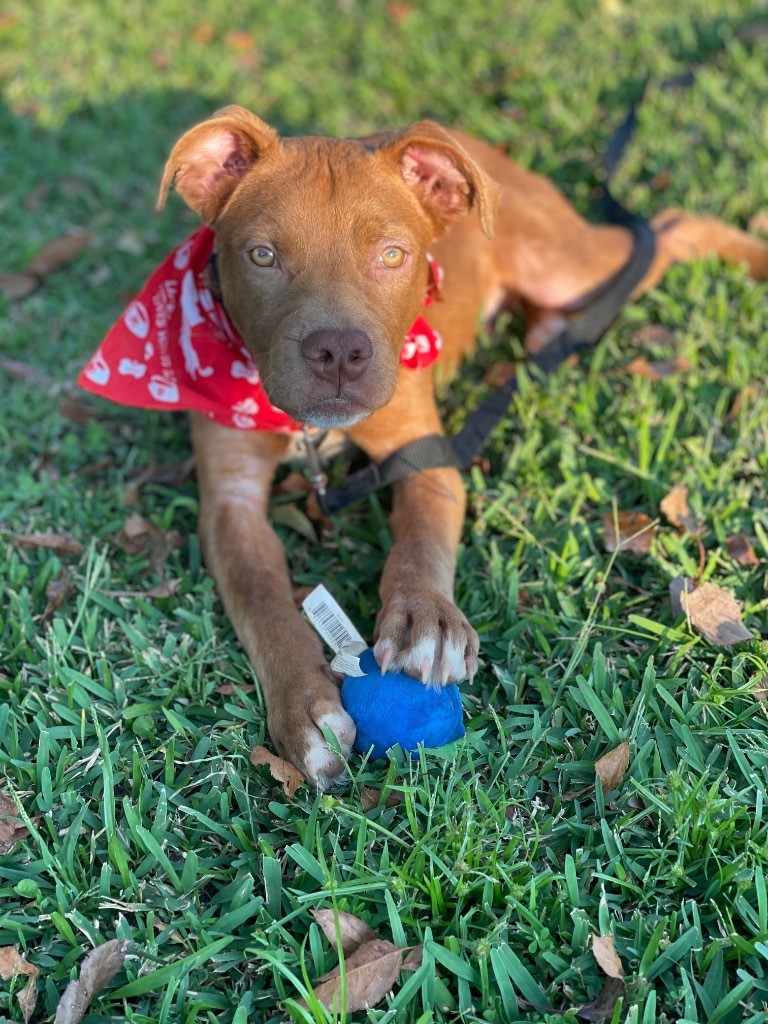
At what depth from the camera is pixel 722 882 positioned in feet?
8.51

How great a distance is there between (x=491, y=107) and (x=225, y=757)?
552 cm

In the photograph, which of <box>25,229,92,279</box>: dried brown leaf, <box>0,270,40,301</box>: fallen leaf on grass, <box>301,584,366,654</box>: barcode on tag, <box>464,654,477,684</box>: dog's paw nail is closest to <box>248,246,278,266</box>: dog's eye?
<box>301,584,366,654</box>: barcode on tag

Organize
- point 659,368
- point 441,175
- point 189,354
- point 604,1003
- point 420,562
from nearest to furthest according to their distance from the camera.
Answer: point 604,1003 → point 420,562 → point 441,175 → point 189,354 → point 659,368

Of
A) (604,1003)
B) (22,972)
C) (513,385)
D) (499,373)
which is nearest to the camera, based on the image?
(604,1003)

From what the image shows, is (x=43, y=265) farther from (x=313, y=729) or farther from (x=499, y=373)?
(x=313, y=729)

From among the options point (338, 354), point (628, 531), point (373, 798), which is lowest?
point (373, 798)

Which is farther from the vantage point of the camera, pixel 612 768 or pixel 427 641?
pixel 427 641

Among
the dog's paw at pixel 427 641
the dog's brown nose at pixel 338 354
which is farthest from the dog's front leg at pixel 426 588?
the dog's brown nose at pixel 338 354

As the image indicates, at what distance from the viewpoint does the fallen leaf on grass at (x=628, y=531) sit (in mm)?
3777

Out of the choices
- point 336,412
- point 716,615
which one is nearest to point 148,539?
point 336,412

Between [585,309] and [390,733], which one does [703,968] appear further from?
[585,309]

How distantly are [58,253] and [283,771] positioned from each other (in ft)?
13.2

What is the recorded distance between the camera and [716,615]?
133 inches

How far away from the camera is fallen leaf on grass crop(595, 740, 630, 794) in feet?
9.56
